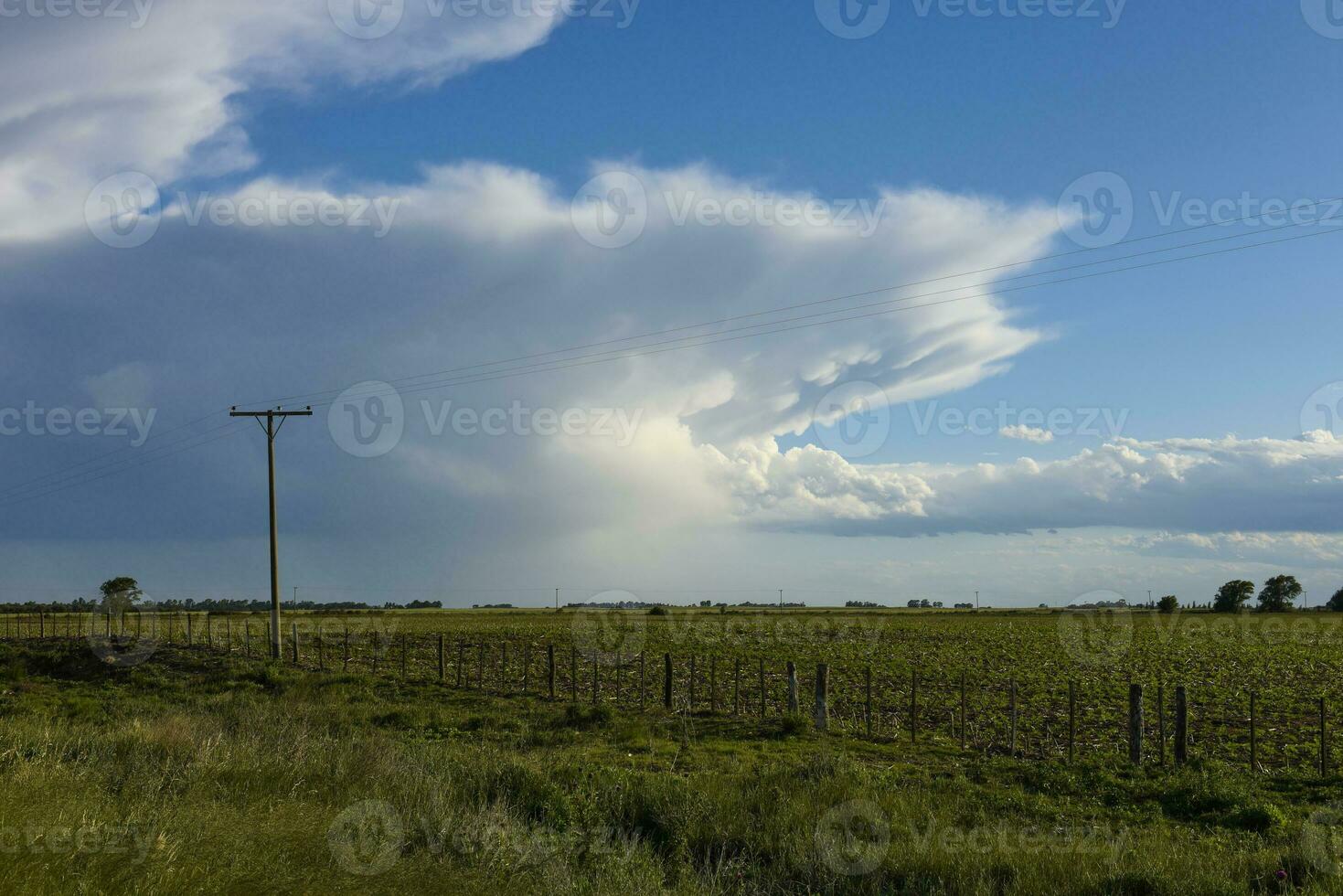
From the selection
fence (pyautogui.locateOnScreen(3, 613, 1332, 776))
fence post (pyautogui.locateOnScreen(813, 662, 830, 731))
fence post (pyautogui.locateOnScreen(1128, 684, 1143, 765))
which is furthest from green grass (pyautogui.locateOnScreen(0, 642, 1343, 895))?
fence post (pyautogui.locateOnScreen(813, 662, 830, 731))

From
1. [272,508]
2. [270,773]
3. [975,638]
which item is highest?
[272,508]

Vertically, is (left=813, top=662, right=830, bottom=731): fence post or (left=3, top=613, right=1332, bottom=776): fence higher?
(left=813, top=662, right=830, bottom=731): fence post

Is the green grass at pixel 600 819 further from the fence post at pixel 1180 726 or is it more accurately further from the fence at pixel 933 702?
the fence at pixel 933 702

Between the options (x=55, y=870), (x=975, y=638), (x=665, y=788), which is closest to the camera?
(x=55, y=870)

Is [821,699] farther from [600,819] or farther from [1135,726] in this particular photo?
[600,819]

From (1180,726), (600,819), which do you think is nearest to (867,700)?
(1180,726)

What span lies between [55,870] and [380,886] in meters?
2.34

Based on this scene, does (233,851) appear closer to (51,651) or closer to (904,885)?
(904,885)

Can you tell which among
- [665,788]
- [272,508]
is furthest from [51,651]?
[665,788]

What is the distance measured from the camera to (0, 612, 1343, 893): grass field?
8.30m

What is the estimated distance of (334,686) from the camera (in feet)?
104

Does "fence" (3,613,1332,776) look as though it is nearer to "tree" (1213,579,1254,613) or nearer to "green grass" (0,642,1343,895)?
"green grass" (0,642,1343,895)

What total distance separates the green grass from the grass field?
1.7 inches

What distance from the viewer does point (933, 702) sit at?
1201 inches
